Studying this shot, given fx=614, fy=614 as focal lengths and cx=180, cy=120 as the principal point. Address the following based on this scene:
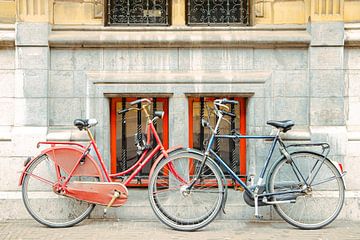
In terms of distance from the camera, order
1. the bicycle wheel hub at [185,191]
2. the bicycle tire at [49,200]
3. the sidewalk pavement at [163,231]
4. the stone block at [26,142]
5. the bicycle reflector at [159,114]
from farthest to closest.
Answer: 1. the stone block at [26,142]
2. the bicycle tire at [49,200]
3. the bicycle reflector at [159,114]
4. the bicycle wheel hub at [185,191]
5. the sidewalk pavement at [163,231]

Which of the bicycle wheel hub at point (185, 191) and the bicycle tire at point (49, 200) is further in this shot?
the bicycle tire at point (49, 200)

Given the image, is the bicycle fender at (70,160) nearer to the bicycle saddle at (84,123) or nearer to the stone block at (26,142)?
the bicycle saddle at (84,123)

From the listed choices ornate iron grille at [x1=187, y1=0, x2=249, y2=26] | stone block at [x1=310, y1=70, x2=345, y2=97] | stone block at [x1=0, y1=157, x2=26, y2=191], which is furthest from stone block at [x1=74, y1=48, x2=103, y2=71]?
stone block at [x1=310, y1=70, x2=345, y2=97]

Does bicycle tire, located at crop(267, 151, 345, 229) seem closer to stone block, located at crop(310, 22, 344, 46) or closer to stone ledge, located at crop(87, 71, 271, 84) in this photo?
stone ledge, located at crop(87, 71, 271, 84)

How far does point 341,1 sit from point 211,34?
1796 millimetres

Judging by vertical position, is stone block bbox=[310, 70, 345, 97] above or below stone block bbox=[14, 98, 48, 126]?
above

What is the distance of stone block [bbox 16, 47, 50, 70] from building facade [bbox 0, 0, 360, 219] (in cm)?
1

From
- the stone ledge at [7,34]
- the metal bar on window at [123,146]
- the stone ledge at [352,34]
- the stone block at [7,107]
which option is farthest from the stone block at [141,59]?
the stone ledge at [352,34]

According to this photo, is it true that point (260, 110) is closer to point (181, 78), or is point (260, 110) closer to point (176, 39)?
point (181, 78)

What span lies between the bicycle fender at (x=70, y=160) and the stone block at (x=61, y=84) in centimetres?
93

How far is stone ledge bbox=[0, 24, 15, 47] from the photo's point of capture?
324 inches

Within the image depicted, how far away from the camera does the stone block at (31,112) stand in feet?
27.1

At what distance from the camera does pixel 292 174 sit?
26.8ft

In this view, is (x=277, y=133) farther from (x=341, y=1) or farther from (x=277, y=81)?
(x=341, y=1)
